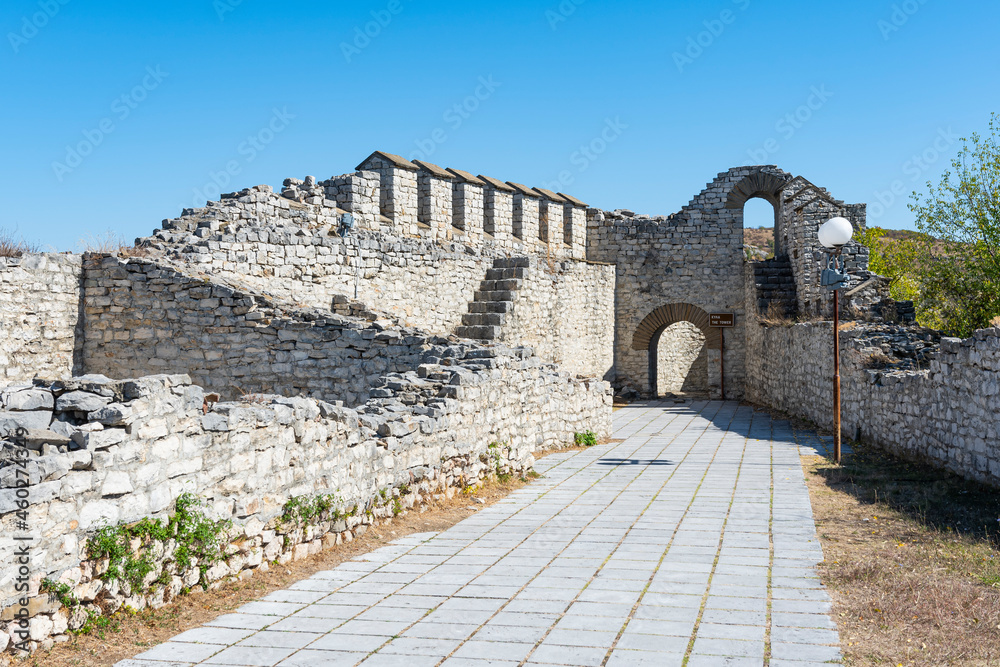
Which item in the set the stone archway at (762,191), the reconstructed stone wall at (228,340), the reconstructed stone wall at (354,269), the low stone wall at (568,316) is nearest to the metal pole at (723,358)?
the stone archway at (762,191)

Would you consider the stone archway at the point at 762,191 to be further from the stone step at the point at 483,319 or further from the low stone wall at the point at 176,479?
the low stone wall at the point at 176,479

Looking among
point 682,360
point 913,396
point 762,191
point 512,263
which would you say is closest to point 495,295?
point 512,263

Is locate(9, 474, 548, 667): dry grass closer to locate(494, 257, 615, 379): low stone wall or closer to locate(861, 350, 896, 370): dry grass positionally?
locate(861, 350, 896, 370): dry grass

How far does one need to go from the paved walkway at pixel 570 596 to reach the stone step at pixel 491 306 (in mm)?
8207

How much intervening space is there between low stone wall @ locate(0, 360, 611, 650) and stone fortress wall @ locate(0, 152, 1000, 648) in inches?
0.7

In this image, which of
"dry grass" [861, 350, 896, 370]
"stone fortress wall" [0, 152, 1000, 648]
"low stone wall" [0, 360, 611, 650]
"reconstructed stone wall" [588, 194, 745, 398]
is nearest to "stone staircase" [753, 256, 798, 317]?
"stone fortress wall" [0, 152, 1000, 648]

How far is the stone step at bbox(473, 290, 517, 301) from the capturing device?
17.3m

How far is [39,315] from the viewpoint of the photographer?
1055 cm

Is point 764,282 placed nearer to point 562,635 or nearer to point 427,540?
point 427,540

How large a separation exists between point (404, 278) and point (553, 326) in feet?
17.7

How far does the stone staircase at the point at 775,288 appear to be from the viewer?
21828 millimetres

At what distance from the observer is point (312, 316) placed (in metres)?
10.8

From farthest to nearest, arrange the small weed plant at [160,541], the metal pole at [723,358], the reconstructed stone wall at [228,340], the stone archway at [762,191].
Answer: the stone archway at [762,191], the metal pole at [723,358], the reconstructed stone wall at [228,340], the small weed plant at [160,541]

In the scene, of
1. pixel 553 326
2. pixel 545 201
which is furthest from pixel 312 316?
pixel 545 201
